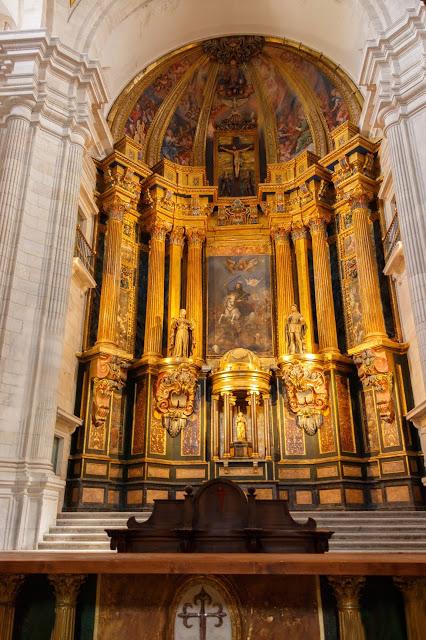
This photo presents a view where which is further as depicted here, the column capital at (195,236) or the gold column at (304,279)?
the column capital at (195,236)

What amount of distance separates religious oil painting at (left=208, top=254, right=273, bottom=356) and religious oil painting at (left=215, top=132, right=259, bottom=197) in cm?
263

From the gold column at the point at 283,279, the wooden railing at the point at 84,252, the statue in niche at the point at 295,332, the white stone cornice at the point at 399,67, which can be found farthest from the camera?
the gold column at the point at 283,279

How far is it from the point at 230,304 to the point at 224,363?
2.13 m

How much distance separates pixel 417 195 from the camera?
10039mm

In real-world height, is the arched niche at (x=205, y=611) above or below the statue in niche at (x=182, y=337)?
below

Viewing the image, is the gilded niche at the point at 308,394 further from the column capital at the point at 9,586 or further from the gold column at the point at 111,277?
the column capital at the point at 9,586

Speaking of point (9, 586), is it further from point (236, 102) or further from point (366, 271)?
point (236, 102)

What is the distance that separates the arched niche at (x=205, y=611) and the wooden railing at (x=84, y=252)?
9.83 meters

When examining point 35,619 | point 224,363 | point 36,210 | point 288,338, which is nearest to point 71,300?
point 36,210

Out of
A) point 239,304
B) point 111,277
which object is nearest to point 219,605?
point 111,277

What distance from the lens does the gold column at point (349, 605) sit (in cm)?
320

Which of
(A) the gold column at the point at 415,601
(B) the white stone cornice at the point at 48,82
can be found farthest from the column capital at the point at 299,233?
(A) the gold column at the point at 415,601

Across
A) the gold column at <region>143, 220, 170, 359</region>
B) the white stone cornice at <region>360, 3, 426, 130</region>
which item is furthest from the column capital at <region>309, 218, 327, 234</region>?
the gold column at <region>143, 220, 170, 359</region>

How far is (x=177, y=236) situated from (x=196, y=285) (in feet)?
5.65
